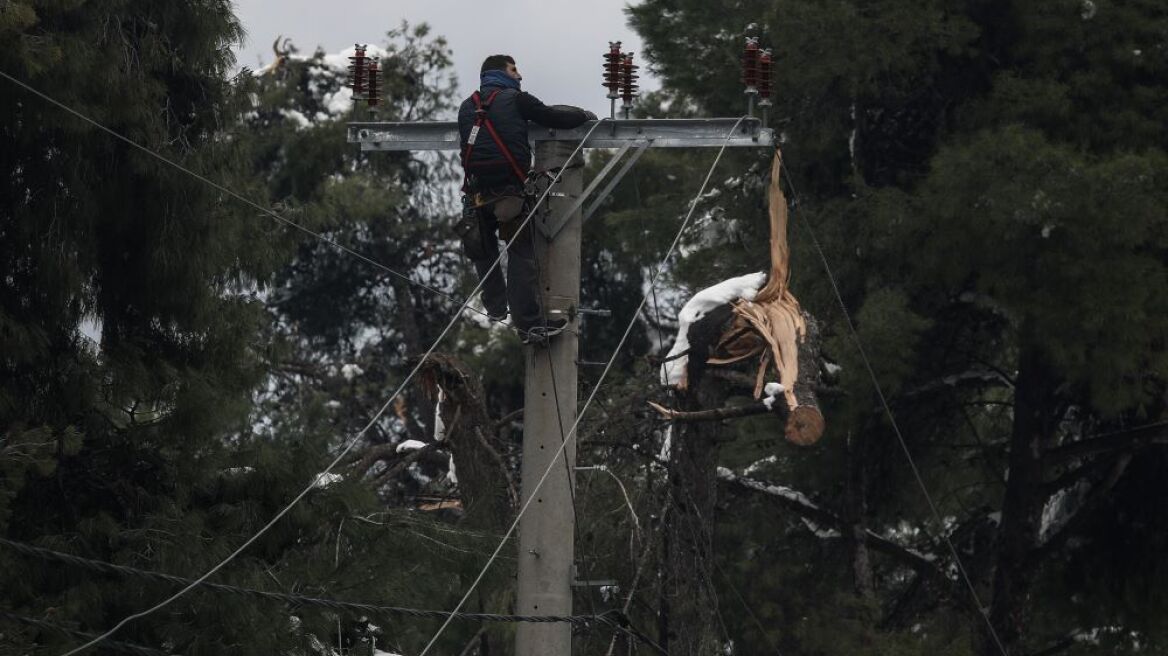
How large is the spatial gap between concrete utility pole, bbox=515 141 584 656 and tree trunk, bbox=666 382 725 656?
12.4 feet

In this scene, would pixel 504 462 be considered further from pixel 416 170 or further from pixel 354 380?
pixel 416 170

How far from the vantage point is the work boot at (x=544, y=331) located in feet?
35.3

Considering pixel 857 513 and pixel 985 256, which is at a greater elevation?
pixel 985 256

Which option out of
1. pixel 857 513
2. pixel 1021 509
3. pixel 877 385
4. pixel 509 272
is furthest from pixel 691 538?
pixel 1021 509

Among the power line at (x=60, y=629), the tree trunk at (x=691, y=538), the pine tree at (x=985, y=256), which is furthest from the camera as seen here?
the pine tree at (x=985, y=256)

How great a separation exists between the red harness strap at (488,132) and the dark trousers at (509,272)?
0.27 metres

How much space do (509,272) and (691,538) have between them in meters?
4.45

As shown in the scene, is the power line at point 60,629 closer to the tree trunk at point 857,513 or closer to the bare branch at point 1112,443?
the tree trunk at point 857,513

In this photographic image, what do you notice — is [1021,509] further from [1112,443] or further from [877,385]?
[877,385]

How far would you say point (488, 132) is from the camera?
10891mm

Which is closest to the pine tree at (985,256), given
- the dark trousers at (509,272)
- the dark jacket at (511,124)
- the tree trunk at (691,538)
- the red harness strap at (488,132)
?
the tree trunk at (691,538)

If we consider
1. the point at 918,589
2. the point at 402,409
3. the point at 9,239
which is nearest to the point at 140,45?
the point at 9,239

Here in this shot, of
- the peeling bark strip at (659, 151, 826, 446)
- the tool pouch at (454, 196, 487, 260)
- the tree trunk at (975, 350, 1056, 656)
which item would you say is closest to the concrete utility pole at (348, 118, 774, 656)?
the tool pouch at (454, 196, 487, 260)

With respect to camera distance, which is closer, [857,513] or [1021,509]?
[1021,509]
